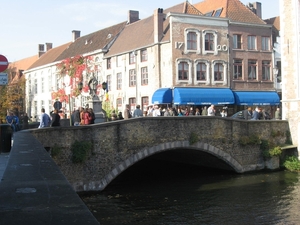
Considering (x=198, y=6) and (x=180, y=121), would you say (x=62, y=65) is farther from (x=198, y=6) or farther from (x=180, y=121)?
(x=180, y=121)

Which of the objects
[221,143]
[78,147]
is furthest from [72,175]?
[221,143]

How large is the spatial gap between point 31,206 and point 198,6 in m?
39.0

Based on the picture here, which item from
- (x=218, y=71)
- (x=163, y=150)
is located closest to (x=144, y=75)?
(x=218, y=71)

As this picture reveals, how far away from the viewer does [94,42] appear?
138ft

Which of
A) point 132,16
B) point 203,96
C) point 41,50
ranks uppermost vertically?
point 132,16

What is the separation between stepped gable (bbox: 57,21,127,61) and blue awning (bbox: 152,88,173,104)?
9.56 m

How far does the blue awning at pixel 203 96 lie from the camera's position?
30.4 m

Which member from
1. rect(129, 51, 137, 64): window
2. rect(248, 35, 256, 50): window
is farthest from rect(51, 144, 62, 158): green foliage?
rect(248, 35, 256, 50): window

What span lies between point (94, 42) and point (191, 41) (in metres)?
12.8

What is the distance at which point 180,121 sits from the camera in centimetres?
1875

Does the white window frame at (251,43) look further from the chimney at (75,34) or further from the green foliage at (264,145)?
the chimney at (75,34)

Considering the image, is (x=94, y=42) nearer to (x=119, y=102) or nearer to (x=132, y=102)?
(x=119, y=102)

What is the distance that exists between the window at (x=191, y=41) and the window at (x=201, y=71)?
1.31 metres

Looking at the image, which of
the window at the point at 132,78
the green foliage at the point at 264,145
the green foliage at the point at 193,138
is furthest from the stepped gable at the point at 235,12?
the green foliage at the point at 193,138
